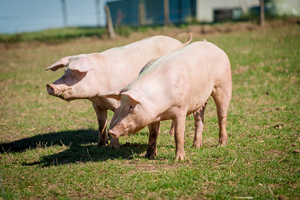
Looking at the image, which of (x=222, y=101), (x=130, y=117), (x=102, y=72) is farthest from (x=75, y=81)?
(x=222, y=101)

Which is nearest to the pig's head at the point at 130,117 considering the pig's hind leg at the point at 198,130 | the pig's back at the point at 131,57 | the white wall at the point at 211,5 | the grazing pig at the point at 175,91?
the grazing pig at the point at 175,91

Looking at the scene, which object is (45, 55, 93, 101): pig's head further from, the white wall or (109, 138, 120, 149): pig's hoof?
the white wall

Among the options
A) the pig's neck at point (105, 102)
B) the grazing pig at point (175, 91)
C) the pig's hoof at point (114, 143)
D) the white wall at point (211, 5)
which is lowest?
the pig's hoof at point (114, 143)

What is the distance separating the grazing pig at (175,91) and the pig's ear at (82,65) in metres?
0.83

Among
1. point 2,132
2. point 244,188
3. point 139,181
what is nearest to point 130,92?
point 139,181

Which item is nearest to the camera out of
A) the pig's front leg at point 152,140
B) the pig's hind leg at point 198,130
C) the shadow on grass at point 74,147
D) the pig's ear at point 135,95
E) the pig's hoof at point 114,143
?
the pig's ear at point 135,95

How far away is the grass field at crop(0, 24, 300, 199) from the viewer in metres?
3.74

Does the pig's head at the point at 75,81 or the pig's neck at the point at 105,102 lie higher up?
the pig's head at the point at 75,81

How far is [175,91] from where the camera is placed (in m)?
4.10

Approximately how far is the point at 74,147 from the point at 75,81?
1.39 metres

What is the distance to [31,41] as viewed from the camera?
2097 cm

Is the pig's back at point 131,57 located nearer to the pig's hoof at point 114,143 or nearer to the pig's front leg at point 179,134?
the pig's hoof at point 114,143

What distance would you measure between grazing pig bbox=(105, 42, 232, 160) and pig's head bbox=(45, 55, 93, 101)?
0.85 meters

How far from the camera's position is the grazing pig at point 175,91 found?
3.91 m
